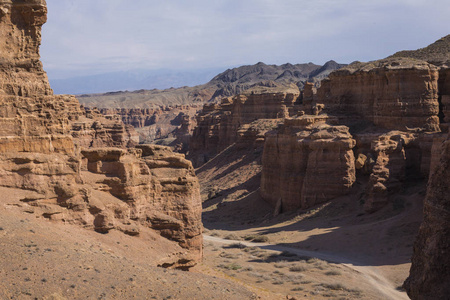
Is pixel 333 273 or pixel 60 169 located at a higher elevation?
pixel 60 169

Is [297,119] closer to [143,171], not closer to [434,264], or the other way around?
[143,171]

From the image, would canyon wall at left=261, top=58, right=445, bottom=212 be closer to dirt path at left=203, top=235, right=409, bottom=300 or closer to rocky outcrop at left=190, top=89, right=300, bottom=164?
dirt path at left=203, top=235, right=409, bottom=300

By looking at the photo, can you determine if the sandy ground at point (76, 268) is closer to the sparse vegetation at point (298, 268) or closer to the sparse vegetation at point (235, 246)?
the sparse vegetation at point (298, 268)

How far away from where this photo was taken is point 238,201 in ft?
143

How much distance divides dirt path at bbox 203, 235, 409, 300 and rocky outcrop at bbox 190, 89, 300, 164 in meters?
30.9

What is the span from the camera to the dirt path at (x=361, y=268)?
68.5 feet

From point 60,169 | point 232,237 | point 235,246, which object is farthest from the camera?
point 232,237

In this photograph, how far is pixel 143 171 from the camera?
62.1 ft

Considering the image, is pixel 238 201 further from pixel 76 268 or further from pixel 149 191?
pixel 76 268

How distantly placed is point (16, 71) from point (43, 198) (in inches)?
153

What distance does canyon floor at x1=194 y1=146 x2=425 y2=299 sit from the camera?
70.8 ft

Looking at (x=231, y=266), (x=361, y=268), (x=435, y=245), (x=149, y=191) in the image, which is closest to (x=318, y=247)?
(x=361, y=268)

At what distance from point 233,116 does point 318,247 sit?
42.5m

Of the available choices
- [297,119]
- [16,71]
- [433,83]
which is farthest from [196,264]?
[433,83]
